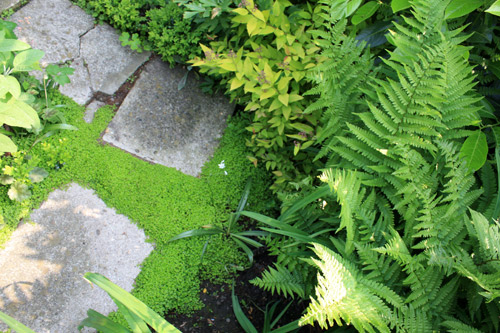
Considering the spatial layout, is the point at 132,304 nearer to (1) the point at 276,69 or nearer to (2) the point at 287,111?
(2) the point at 287,111

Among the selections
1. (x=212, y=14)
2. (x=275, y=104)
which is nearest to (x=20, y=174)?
(x=212, y=14)

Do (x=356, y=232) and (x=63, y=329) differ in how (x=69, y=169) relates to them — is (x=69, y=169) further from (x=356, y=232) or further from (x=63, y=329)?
(x=356, y=232)

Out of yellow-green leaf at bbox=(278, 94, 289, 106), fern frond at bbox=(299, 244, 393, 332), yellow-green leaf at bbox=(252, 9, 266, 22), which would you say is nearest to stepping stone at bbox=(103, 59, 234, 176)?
yellow-green leaf at bbox=(278, 94, 289, 106)

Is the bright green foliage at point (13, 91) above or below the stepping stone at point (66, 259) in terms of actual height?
above

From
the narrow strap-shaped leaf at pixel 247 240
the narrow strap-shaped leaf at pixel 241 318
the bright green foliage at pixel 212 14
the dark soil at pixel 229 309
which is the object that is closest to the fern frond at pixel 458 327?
the dark soil at pixel 229 309

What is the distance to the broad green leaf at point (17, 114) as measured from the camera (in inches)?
94.3

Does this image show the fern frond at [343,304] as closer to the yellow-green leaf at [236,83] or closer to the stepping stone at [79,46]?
the yellow-green leaf at [236,83]

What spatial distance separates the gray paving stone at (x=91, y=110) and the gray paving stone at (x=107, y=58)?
133 millimetres

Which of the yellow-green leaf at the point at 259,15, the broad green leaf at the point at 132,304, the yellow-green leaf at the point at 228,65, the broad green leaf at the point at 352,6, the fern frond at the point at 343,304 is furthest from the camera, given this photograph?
the yellow-green leaf at the point at 228,65

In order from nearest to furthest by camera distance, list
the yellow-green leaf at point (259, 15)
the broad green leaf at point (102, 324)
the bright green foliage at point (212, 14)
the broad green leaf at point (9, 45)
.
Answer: the broad green leaf at point (102, 324) → the broad green leaf at point (9, 45) → the yellow-green leaf at point (259, 15) → the bright green foliage at point (212, 14)

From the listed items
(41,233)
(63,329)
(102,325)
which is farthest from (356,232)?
(41,233)

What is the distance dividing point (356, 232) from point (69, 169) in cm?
220

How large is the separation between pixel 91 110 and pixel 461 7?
276cm

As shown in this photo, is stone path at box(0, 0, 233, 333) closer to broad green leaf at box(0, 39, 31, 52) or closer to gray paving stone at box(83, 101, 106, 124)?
gray paving stone at box(83, 101, 106, 124)
